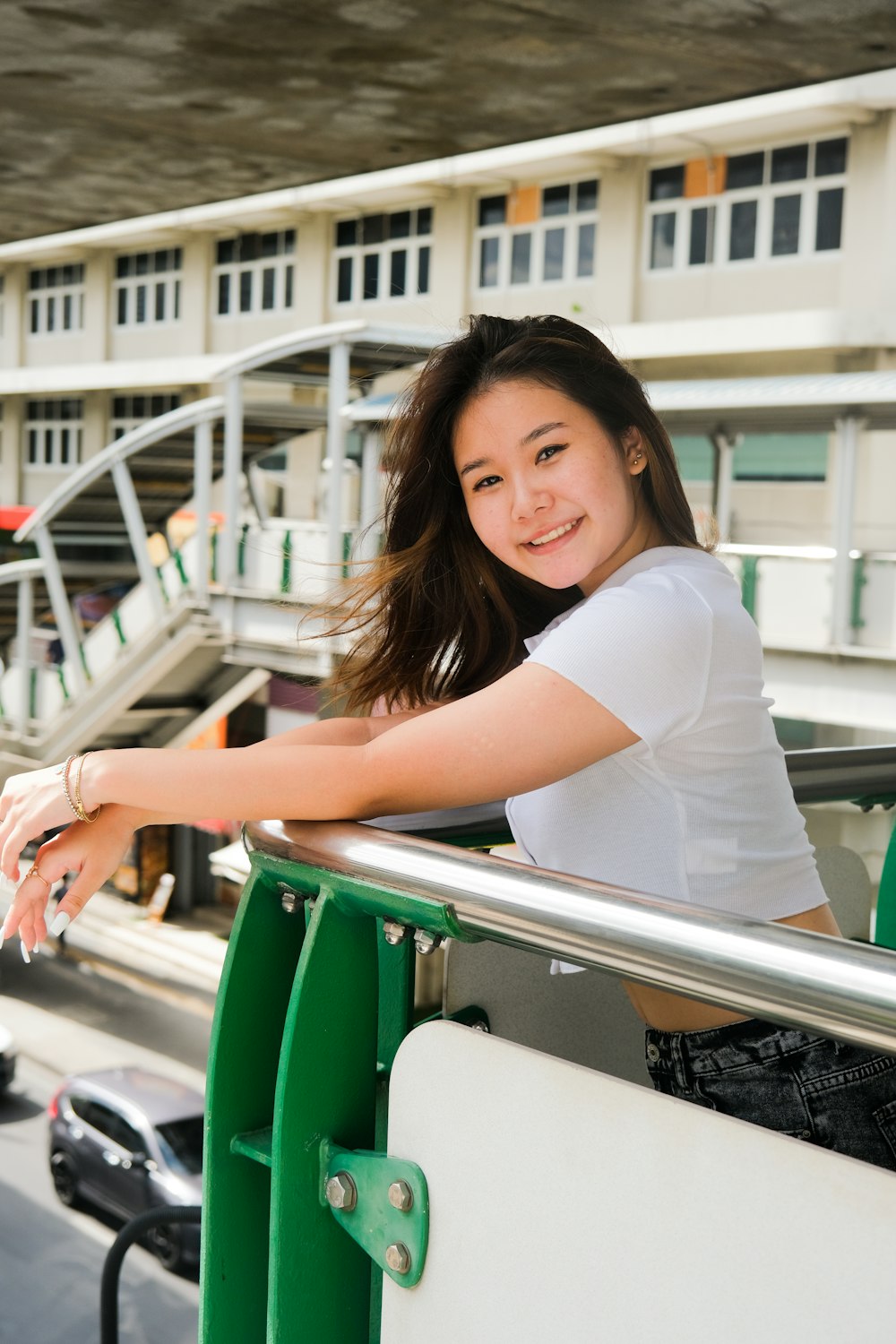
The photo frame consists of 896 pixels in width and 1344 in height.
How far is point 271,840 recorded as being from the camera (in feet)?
4.30

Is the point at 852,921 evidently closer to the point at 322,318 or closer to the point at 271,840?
the point at 271,840

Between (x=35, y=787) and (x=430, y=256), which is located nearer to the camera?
(x=35, y=787)

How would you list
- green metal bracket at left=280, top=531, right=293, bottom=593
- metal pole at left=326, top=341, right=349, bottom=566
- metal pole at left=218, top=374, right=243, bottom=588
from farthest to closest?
metal pole at left=218, top=374, right=243, bottom=588 → green metal bracket at left=280, top=531, right=293, bottom=593 → metal pole at left=326, top=341, right=349, bottom=566

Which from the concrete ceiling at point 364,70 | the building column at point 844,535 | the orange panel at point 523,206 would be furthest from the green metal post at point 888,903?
the orange panel at point 523,206

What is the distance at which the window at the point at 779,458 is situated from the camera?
53.5 ft

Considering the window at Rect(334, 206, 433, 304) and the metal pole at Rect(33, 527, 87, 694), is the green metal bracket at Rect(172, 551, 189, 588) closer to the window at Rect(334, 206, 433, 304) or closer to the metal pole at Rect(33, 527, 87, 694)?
the metal pole at Rect(33, 527, 87, 694)

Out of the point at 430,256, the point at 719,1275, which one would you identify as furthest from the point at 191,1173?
Answer: the point at 430,256

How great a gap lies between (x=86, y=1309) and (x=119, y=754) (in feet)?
31.2

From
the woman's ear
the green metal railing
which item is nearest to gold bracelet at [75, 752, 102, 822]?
the green metal railing

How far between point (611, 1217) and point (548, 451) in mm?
844

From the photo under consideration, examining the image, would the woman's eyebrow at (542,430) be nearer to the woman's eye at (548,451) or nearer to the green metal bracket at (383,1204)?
the woman's eye at (548,451)

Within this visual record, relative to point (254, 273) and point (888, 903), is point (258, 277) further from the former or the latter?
point (888, 903)

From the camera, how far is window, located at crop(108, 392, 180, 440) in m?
22.9

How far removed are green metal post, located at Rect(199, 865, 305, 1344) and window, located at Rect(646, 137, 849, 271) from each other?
1534 cm
